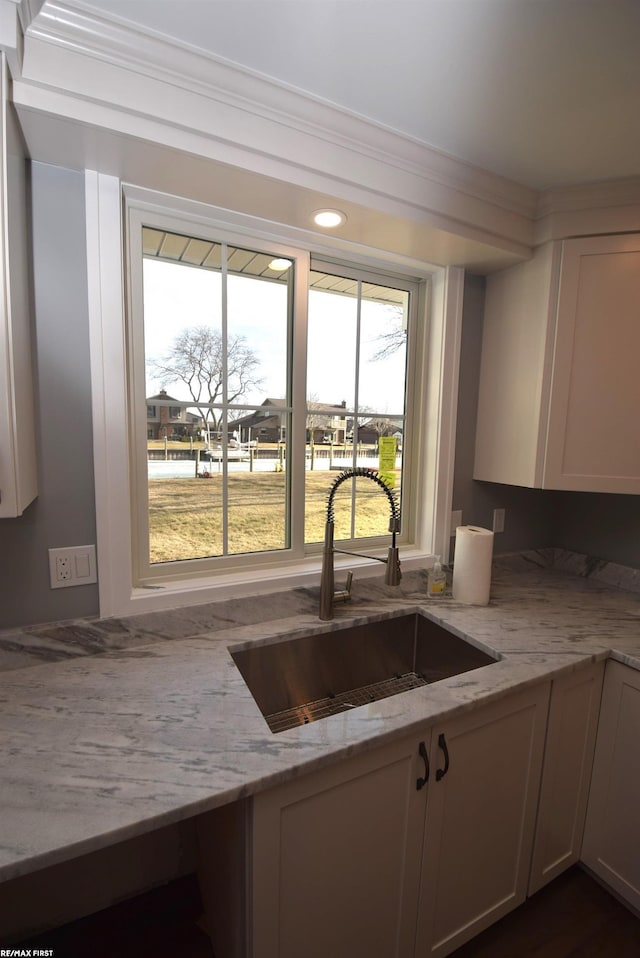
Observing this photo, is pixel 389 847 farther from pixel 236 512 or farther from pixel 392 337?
pixel 392 337

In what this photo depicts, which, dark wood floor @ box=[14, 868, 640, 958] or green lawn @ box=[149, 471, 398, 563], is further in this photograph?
green lawn @ box=[149, 471, 398, 563]

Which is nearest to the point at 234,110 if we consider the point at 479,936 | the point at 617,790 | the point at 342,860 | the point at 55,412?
the point at 55,412

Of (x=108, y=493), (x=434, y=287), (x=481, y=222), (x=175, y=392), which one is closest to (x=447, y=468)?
(x=434, y=287)

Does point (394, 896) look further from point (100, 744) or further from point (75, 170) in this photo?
point (75, 170)

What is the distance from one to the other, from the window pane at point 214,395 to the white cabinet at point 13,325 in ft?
1.17

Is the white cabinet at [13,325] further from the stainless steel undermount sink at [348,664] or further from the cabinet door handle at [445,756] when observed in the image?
the cabinet door handle at [445,756]

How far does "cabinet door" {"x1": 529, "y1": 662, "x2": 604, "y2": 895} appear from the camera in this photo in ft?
3.95

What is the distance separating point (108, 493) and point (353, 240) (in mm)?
1143

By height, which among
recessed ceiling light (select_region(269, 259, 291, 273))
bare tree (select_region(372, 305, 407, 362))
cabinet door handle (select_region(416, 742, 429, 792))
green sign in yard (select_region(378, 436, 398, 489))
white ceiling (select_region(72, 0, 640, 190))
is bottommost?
cabinet door handle (select_region(416, 742, 429, 792))

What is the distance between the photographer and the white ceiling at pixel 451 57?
82cm

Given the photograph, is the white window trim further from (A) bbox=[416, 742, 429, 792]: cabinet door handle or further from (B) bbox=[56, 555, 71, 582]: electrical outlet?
(A) bbox=[416, 742, 429, 792]: cabinet door handle

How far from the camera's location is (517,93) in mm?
1010

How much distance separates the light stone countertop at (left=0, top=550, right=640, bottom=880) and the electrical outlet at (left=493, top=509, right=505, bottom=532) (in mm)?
380

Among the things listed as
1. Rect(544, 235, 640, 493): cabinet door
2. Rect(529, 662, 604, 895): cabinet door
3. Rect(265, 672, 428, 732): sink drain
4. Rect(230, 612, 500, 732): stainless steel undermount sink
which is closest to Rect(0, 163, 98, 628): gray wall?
Rect(230, 612, 500, 732): stainless steel undermount sink
